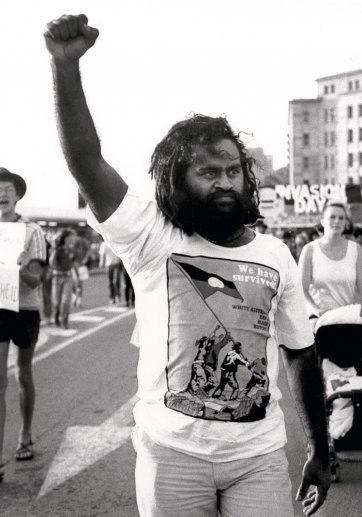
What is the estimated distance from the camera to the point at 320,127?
118 metres

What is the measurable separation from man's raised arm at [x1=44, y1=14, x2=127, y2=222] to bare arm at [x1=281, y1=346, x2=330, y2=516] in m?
0.90

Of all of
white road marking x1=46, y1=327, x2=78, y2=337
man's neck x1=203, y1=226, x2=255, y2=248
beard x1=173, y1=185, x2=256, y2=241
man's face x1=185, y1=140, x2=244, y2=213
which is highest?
man's face x1=185, y1=140, x2=244, y2=213

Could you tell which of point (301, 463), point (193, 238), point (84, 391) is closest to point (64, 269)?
point (84, 391)

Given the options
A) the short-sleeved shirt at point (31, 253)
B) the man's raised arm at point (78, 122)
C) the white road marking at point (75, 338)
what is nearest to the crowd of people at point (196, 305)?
the man's raised arm at point (78, 122)

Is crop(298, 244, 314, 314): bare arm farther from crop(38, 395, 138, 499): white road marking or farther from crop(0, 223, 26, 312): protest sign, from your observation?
crop(0, 223, 26, 312): protest sign

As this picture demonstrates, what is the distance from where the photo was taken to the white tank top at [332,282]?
581 centimetres

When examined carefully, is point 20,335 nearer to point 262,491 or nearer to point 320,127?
point 262,491

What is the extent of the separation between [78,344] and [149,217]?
9551mm

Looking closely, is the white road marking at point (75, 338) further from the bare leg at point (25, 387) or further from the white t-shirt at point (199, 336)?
the white t-shirt at point (199, 336)

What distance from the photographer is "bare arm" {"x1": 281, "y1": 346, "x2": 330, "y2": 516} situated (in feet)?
8.74

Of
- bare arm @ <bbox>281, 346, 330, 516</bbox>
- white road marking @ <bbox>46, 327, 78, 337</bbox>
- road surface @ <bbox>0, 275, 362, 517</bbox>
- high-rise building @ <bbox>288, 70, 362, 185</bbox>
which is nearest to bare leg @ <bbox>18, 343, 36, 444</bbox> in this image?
road surface @ <bbox>0, 275, 362, 517</bbox>

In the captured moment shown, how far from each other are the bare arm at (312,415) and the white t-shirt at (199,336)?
217mm

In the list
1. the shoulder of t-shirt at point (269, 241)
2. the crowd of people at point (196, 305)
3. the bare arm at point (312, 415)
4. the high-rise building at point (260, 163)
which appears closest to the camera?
the crowd of people at point (196, 305)

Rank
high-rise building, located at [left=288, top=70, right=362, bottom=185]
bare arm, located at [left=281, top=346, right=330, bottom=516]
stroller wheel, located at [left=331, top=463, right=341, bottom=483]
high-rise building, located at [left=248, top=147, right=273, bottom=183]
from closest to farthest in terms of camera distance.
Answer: bare arm, located at [left=281, top=346, right=330, bottom=516], high-rise building, located at [left=248, top=147, right=273, bottom=183], stroller wheel, located at [left=331, top=463, right=341, bottom=483], high-rise building, located at [left=288, top=70, right=362, bottom=185]
